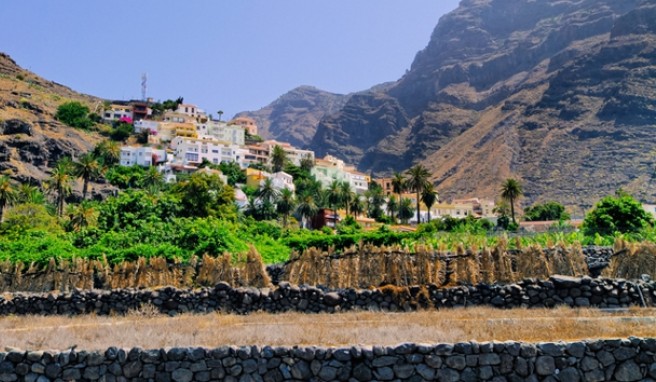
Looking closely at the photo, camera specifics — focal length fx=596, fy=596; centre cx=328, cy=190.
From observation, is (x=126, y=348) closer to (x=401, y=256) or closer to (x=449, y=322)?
(x=449, y=322)

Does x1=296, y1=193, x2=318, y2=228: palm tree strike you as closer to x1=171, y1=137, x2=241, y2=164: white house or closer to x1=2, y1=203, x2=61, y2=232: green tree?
x1=171, y1=137, x2=241, y2=164: white house

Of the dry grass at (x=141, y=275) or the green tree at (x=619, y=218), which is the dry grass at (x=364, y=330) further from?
the green tree at (x=619, y=218)

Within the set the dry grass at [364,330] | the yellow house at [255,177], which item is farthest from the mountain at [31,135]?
the dry grass at [364,330]

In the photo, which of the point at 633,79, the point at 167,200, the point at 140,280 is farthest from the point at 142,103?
the point at 140,280

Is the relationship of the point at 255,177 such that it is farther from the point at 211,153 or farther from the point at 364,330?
the point at 364,330

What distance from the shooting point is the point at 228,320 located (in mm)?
15164

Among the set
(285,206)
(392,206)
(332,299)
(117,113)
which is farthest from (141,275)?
(117,113)

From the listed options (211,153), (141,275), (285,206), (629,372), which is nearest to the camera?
(629,372)

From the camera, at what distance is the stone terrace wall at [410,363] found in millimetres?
9742

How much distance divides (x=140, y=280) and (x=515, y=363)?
53.9ft

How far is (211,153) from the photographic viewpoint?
128m

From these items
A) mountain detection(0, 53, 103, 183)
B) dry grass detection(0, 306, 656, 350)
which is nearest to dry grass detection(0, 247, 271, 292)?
dry grass detection(0, 306, 656, 350)

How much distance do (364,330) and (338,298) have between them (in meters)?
5.83

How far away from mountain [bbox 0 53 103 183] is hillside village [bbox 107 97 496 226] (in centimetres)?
1054
